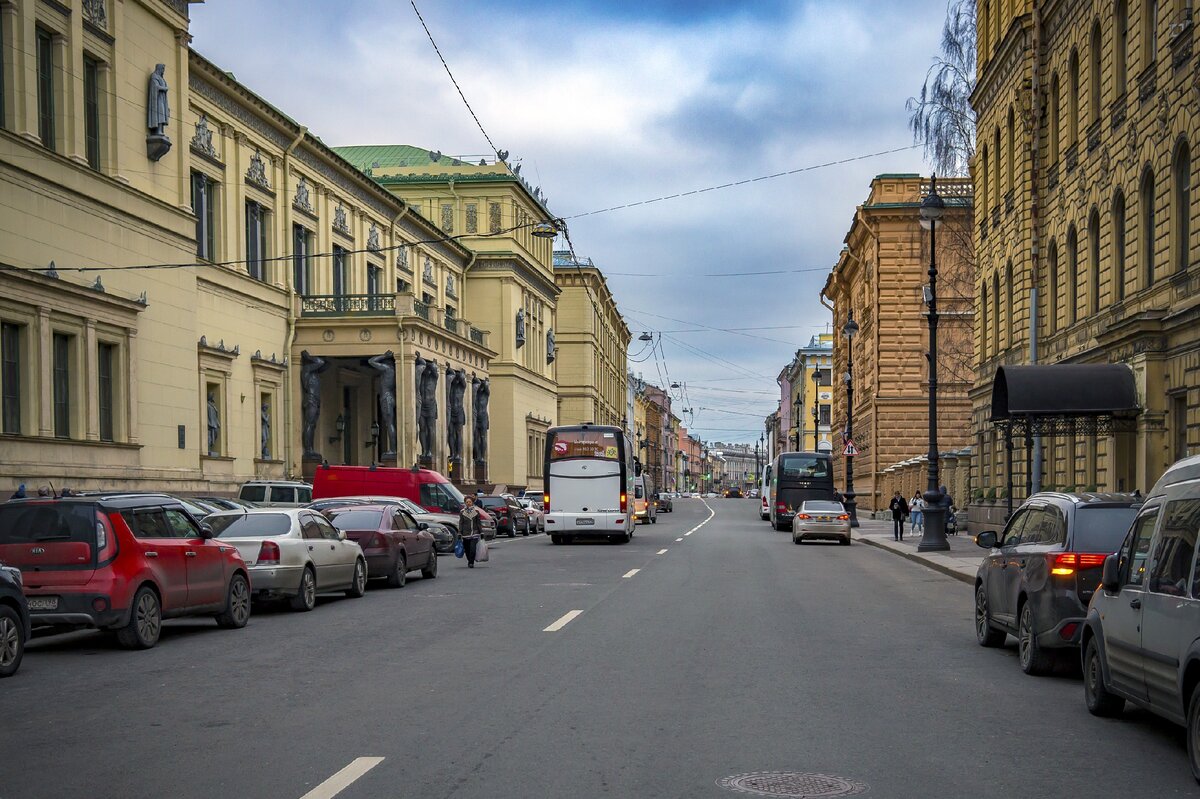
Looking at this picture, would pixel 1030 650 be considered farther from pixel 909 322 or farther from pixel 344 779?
pixel 909 322

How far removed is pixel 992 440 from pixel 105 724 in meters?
35.0

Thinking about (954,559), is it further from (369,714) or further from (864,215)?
(864,215)

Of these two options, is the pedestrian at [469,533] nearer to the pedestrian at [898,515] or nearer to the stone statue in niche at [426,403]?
the pedestrian at [898,515]

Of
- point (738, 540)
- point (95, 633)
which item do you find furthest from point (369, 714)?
point (738, 540)

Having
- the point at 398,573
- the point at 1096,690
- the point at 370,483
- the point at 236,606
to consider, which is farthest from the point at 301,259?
the point at 1096,690

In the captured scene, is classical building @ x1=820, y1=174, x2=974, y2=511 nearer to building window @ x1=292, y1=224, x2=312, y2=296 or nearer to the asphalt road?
building window @ x1=292, y1=224, x2=312, y2=296

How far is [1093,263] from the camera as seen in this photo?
3052cm

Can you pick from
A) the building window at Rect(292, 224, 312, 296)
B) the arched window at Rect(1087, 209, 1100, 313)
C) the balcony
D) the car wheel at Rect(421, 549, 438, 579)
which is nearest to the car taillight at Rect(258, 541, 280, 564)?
the car wheel at Rect(421, 549, 438, 579)

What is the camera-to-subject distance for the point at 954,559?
2916 centimetres

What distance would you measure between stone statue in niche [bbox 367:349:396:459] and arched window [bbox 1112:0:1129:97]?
31.2 meters

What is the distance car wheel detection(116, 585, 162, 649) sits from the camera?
13375mm

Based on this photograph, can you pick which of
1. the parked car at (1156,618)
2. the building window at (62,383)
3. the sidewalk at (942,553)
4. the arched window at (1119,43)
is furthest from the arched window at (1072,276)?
the parked car at (1156,618)

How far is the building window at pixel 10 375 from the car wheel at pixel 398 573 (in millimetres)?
11114

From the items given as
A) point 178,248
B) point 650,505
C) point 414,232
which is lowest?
point 650,505
